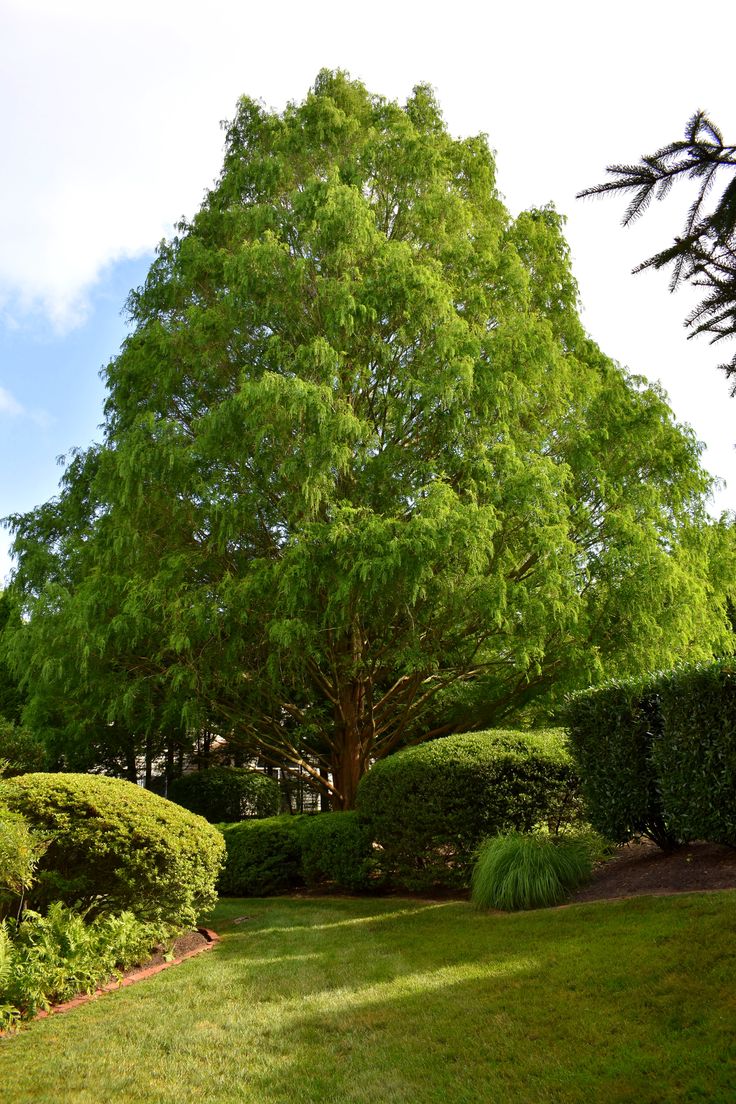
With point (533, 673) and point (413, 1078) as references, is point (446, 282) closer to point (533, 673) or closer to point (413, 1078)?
point (533, 673)

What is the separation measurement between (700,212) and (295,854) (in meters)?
8.91

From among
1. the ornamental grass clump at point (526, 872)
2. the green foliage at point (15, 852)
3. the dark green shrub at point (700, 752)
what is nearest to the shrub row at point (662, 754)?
the dark green shrub at point (700, 752)

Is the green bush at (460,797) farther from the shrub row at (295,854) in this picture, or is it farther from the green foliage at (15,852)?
the green foliage at (15,852)

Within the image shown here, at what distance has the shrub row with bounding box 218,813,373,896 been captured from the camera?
8727 mm

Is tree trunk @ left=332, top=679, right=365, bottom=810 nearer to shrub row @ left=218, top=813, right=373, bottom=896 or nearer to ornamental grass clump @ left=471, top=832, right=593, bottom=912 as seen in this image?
shrub row @ left=218, top=813, right=373, bottom=896

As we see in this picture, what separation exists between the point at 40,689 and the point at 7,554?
2851 millimetres

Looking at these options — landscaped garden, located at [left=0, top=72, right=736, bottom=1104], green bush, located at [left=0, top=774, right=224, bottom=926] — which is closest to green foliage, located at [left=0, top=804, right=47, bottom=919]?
landscaped garden, located at [left=0, top=72, right=736, bottom=1104]

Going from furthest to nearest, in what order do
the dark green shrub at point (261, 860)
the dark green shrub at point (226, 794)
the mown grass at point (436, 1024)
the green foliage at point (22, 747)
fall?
the dark green shrub at point (226, 794), the green foliage at point (22, 747), the dark green shrub at point (261, 860), the mown grass at point (436, 1024)

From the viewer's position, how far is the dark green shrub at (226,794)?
523 inches

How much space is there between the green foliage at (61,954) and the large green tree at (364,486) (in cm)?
360

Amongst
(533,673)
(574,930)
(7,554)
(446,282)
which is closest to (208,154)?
(446,282)

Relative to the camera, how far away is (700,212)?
2785 mm

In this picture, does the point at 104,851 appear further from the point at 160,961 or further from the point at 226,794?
the point at 226,794

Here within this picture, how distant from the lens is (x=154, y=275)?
12102mm
